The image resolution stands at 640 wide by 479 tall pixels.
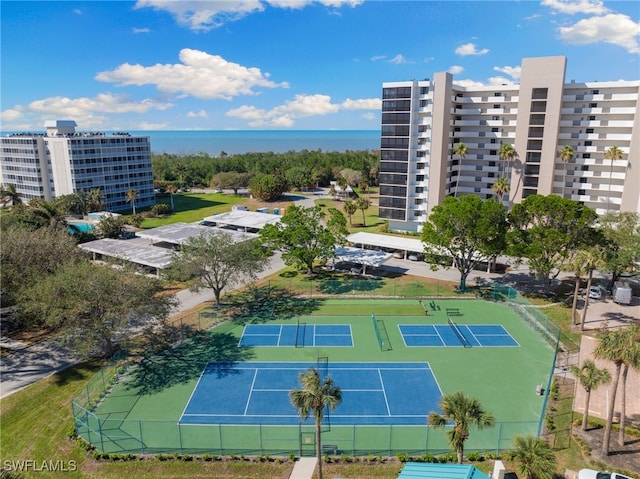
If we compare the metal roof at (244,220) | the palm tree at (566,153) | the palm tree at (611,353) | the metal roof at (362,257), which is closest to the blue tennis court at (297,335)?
the metal roof at (362,257)

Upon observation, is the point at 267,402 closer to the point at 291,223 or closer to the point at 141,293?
the point at 141,293

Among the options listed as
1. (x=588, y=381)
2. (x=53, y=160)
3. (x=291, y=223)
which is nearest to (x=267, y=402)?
(x=588, y=381)

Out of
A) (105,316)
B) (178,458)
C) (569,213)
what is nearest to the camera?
(178,458)

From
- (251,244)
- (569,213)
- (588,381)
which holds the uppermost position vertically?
(569,213)

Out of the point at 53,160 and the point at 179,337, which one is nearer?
the point at 179,337

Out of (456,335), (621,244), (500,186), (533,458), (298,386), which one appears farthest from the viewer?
(500,186)

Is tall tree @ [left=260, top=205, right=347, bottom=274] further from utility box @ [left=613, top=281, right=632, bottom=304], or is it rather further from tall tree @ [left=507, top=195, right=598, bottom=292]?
utility box @ [left=613, top=281, right=632, bottom=304]

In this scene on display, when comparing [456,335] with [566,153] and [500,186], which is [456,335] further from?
[566,153]

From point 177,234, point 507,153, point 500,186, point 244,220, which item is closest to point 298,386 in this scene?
point 177,234
